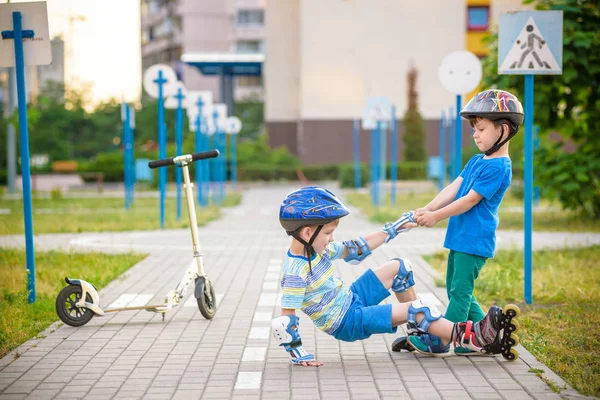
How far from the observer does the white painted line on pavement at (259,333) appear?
23.4ft

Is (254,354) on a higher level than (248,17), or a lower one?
lower

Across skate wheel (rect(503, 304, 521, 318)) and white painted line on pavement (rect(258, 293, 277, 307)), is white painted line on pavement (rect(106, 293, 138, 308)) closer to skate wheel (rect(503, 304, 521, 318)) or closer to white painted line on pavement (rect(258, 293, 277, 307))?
white painted line on pavement (rect(258, 293, 277, 307))

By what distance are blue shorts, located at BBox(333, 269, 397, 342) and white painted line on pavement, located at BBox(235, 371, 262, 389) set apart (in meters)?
0.59

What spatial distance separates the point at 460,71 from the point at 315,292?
19.7 feet

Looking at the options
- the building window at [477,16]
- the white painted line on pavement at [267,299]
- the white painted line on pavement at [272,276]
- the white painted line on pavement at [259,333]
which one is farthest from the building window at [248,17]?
the white painted line on pavement at [259,333]

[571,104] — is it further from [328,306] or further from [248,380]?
[248,380]

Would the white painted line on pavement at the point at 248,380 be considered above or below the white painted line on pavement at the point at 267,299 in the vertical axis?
above

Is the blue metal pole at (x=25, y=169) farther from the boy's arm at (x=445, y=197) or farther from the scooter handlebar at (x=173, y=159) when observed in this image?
the boy's arm at (x=445, y=197)

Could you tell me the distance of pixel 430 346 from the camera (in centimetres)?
621

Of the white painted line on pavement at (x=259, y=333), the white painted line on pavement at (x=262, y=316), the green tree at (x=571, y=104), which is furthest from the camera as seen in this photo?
the green tree at (x=571, y=104)

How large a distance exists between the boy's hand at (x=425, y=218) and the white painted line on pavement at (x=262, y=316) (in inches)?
85.8

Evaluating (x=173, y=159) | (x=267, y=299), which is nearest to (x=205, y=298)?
(x=173, y=159)

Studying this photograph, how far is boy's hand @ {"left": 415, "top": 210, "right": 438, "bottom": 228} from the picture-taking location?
19.8 feet

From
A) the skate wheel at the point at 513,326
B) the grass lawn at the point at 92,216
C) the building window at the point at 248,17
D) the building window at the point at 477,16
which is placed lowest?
the grass lawn at the point at 92,216
